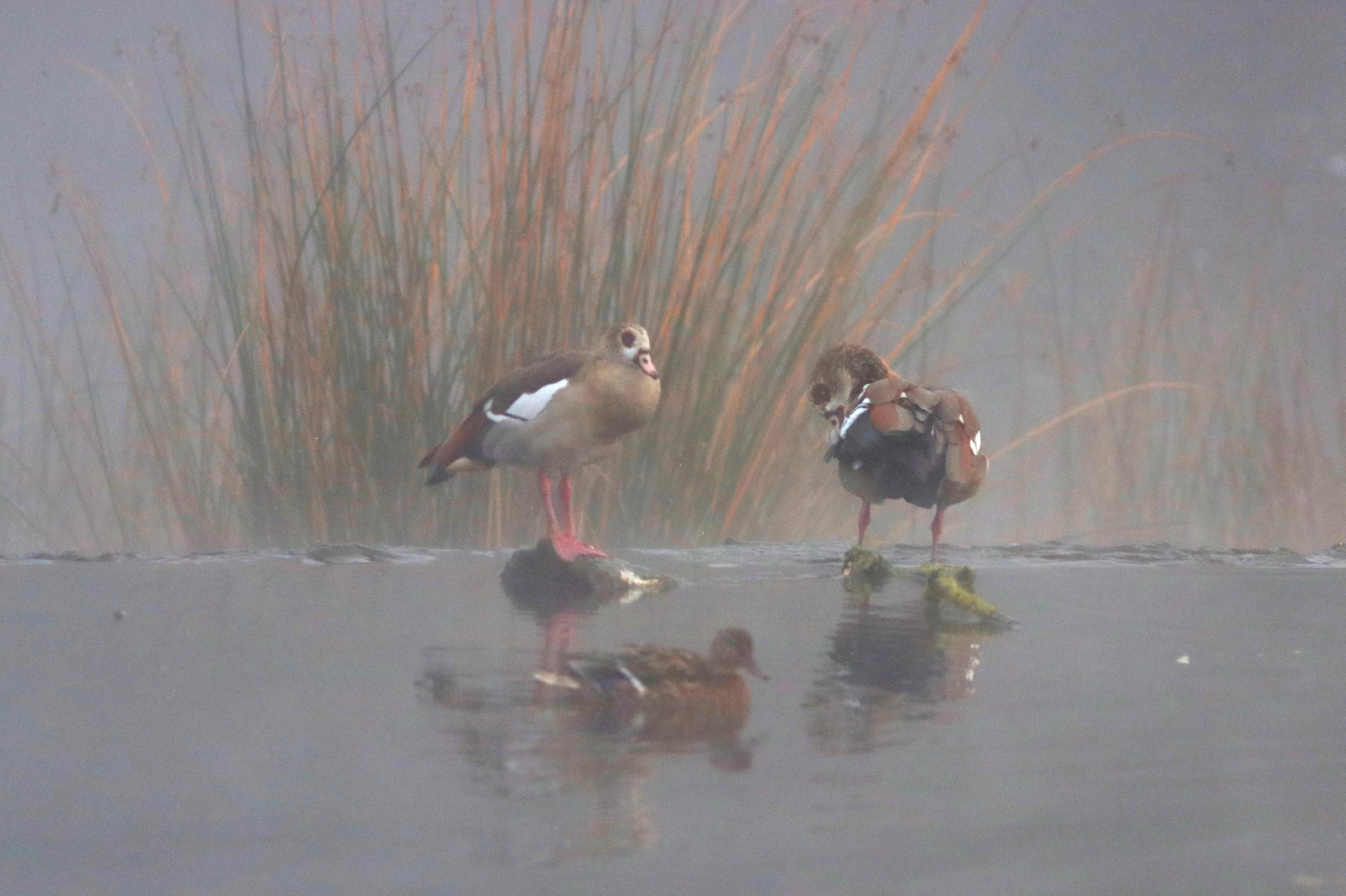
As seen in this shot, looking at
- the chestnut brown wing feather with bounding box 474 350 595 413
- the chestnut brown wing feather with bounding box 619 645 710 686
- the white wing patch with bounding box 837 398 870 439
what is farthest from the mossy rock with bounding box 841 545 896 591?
the chestnut brown wing feather with bounding box 619 645 710 686

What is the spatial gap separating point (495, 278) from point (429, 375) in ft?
1.10

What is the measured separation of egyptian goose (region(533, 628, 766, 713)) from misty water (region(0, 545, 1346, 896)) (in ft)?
0.22

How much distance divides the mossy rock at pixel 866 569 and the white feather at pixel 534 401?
2.54 feet

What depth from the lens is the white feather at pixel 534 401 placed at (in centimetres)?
380

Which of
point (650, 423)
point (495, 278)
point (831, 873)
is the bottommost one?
point (831, 873)

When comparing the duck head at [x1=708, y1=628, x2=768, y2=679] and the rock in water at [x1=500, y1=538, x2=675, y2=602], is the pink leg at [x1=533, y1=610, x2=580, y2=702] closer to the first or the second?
the duck head at [x1=708, y1=628, x2=768, y2=679]

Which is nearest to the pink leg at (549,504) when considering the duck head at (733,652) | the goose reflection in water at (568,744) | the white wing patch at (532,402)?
the white wing patch at (532,402)

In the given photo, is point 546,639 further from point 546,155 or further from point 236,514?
point 236,514

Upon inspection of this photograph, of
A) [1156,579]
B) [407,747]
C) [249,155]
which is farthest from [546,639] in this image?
[249,155]

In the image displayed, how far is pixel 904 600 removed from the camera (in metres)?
3.47

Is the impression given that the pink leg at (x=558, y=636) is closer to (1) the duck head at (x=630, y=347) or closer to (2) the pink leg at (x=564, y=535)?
(2) the pink leg at (x=564, y=535)

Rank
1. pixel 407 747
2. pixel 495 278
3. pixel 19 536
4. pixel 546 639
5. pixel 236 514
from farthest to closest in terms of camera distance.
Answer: pixel 19 536, pixel 236 514, pixel 495 278, pixel 546 639, pixel 407 747

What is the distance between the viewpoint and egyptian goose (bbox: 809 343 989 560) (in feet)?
12.2

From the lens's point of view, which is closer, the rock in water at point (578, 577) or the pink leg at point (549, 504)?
the rock in water at point (578, 577)
